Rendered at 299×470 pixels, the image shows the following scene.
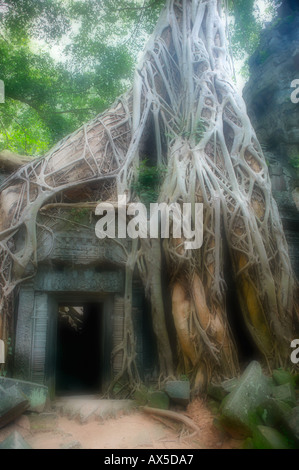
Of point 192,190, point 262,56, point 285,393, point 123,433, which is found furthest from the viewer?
Answer: point 262,56

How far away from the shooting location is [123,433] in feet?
9.31

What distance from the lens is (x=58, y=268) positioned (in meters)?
4.25

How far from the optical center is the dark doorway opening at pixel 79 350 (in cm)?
589

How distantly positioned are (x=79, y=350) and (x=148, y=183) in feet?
12.9

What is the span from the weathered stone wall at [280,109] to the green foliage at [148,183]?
6.54ft

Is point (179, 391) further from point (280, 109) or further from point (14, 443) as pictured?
point (280, 109)

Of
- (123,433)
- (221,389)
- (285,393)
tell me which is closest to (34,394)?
(123,433)

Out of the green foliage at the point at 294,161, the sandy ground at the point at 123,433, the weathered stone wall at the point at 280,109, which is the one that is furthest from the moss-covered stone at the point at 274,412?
the green foliage at the point at 294,161

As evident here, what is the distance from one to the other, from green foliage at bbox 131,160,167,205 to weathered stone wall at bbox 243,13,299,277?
1994mm

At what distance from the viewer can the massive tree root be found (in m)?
3.53

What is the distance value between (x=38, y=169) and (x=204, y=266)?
2549 mm

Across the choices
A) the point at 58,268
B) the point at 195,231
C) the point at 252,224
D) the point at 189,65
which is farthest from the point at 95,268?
the point at 189,65

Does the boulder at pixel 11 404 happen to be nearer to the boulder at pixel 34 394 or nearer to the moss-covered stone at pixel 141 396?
the boulder at pixel 34 394

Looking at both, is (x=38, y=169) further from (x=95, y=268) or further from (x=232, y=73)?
(x=232, y=73)
